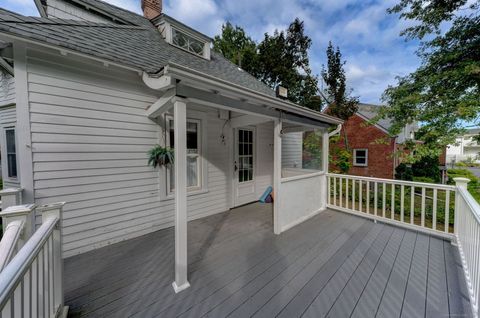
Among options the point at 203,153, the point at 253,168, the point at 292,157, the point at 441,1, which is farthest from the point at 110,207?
the point at 441,1

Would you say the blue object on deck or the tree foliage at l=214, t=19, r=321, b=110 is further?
the tree foliage at l=214, t=19, r=321, b=110

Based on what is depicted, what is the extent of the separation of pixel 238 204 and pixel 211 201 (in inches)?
36.8

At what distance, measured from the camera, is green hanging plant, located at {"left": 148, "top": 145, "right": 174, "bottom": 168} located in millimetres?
3400

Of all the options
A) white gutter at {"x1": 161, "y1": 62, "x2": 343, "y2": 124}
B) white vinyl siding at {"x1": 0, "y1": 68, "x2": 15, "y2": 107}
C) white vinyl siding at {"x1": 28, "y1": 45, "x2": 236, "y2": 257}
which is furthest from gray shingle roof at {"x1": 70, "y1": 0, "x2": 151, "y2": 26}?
white gutter at {"x1": 161, "y1": 62, "x2": 343, "y2": 124}

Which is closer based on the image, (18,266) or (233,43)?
(18,266)

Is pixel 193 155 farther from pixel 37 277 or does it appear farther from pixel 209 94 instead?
pixel 37 277

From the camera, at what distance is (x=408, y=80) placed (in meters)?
5.31

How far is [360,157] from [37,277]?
15.6m

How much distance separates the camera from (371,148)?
12.8 m

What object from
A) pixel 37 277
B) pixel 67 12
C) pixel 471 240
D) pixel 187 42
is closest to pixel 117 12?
pixel 67 12

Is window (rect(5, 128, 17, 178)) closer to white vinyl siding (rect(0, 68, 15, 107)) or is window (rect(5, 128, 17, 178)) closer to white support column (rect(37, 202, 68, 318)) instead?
white vinyl siding (rect(0, 68, 15, 107))

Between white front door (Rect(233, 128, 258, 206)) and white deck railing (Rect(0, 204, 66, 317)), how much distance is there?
12.0ft

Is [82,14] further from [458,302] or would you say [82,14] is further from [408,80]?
[408,80]

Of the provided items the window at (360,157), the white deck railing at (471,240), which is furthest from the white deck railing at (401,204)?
the window at (360,157)
